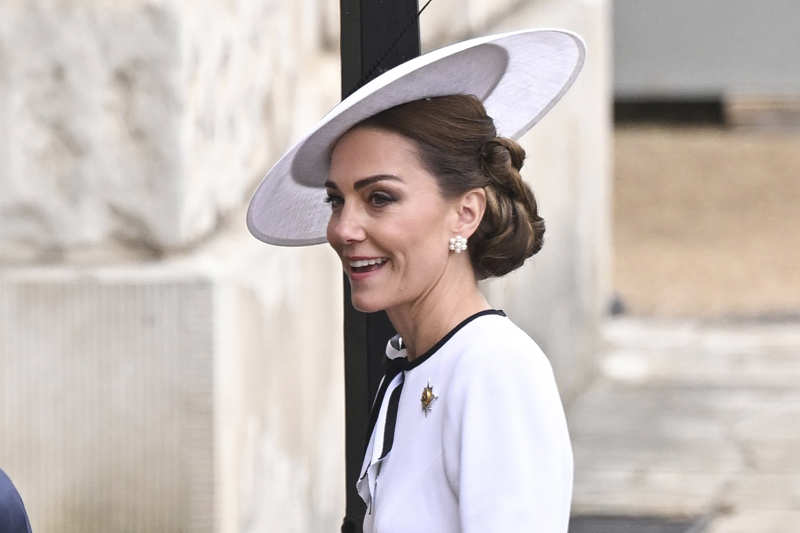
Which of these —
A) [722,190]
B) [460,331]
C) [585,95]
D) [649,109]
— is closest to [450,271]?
[460,331]

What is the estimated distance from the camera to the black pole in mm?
2113

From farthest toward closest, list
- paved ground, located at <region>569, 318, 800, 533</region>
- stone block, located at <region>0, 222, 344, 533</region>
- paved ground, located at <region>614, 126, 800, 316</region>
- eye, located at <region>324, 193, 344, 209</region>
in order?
1. paved ground, located at <region>614, 126, 800, 316</region>
2. paved ground, located at <region>569, 318, 800, 533</region>
3. stone block, located at <region>0, 222, 344, 533</region>
4. eye, located at <region>324, 193, 344, 209</region>

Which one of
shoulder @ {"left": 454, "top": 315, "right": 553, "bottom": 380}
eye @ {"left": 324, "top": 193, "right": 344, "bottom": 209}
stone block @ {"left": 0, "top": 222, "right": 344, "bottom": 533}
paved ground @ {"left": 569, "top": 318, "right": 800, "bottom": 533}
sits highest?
eye @ {"left": 324, "top": 193, "right": 344, "bottom": 209}

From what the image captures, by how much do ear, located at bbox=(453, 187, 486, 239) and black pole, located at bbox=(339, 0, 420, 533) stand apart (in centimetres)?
26

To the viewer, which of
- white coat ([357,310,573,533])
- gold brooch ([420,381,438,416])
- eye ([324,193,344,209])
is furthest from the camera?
eye ([324,193,344,209])

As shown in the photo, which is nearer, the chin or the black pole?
the chin

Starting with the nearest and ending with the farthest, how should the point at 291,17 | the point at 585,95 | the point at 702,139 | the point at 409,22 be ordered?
the point at 409,22
the point at 291,17
the point at 585,95
the point at 702,139

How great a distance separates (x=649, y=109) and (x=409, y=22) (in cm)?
1485

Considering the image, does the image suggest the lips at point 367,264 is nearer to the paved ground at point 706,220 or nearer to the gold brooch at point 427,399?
the gold brooch at point 427,399

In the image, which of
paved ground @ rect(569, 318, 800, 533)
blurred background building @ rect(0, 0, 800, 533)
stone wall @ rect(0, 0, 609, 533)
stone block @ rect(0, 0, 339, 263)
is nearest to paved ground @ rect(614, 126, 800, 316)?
paved ground @ rect(569, 318, 800, 533)

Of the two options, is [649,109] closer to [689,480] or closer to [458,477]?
[689,480]

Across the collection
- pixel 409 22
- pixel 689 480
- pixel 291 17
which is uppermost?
pixel 291 17

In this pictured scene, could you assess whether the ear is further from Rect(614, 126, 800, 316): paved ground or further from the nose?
Answer: Rect(614, 126, 800, 316): paved ground

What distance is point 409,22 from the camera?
2.14m
